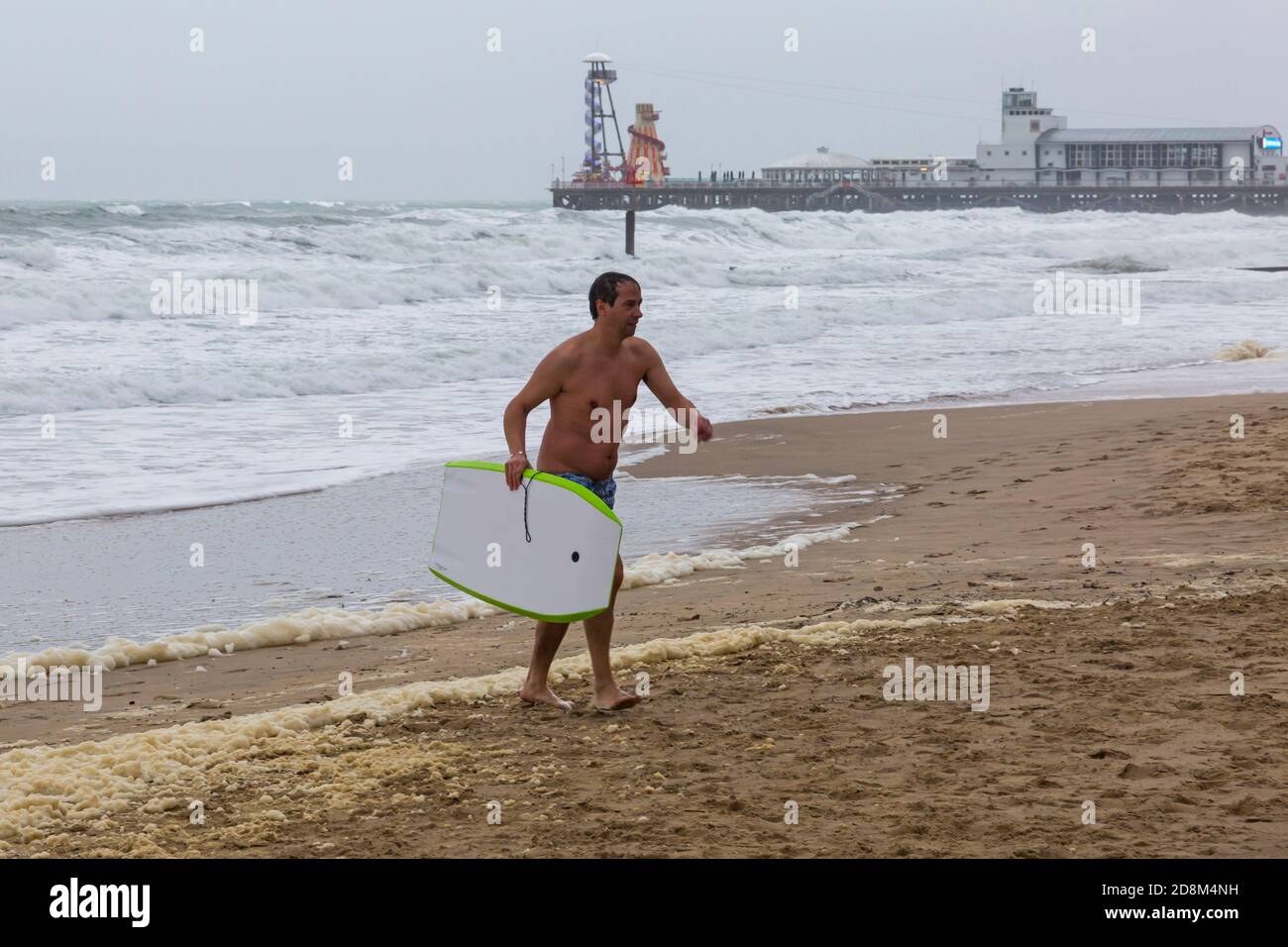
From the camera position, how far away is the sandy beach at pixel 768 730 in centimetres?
371

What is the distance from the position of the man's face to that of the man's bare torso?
0.36ft

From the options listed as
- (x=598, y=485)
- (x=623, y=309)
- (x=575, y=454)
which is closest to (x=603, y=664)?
(x=598, y=485)

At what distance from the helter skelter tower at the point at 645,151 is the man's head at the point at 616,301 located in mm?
92154

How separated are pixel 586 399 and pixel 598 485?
0.31 metres

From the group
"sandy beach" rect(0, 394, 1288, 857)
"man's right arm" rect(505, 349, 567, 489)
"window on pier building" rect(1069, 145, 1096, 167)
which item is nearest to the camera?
"sandy beach" rect(0, 394, 1288, 857)

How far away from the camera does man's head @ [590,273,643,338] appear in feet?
16.0

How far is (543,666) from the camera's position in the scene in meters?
5.04

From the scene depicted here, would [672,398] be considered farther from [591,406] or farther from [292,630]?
[292,630]

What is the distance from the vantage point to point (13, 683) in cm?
585

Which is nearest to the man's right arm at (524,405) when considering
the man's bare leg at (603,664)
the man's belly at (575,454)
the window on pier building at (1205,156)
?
the man's belly at (575,454)

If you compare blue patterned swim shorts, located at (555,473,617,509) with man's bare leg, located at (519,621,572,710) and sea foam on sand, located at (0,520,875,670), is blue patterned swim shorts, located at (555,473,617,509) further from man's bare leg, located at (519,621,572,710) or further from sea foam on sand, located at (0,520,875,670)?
sea foam on sand, located at (0,520,875,670)

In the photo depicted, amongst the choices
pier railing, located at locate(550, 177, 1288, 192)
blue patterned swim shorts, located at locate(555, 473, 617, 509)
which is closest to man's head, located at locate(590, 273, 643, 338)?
blue patterned swim shorts, located at locate(555, 473, 617, 509)
